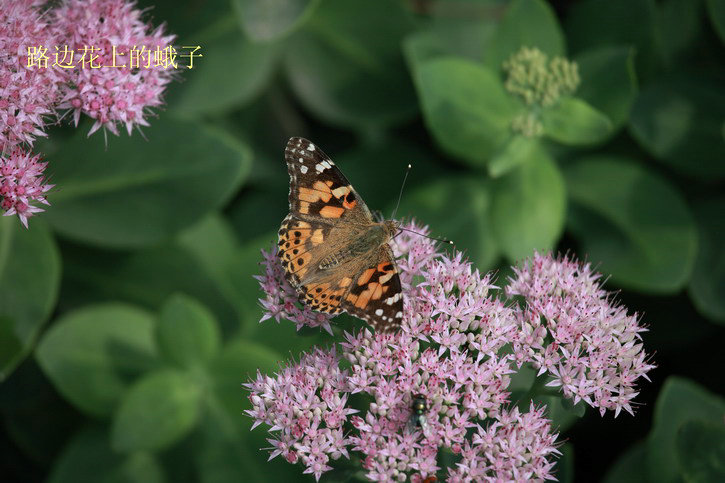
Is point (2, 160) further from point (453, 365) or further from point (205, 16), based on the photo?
point (205, 16)

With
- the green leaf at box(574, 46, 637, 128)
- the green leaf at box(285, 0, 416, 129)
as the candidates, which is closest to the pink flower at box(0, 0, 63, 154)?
the green leaf at box(285, 0, 416, 129)

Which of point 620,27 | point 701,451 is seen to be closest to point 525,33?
point 620,27

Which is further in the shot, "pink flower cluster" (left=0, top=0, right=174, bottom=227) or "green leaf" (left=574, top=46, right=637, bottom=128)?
"green leaf" (left=574, top=46, right=637, bottom=128)

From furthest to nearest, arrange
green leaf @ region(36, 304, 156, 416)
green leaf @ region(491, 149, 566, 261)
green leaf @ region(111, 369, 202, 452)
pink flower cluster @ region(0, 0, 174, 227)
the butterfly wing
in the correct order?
green leaf @ region(36, 304, 156, 416)
green leaf @ region(491, 149, 566, 261)
green leaf @ region(111, 369, 202, 452)
pink flower cluster @ region(0, 0, 174, 227)
the butterfly wing

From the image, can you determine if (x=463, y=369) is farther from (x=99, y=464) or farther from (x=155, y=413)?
(x=99, y=464)

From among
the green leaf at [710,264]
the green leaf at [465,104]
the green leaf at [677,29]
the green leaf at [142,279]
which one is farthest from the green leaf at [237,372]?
the green leaf at [677,29]

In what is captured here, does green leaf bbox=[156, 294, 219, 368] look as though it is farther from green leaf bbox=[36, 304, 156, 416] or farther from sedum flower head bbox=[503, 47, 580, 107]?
sedum flower head bbox=[503, 47, 580, 107]

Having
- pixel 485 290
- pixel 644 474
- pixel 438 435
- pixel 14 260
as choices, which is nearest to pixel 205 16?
pixel 14 260
